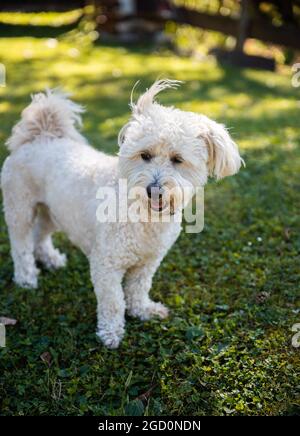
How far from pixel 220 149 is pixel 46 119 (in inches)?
61.3

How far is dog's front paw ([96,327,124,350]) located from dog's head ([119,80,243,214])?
38.4 inches

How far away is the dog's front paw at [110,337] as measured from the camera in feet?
11.1

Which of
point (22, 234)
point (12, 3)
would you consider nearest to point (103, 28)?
point (12, 3)

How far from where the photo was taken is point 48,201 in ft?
12.4

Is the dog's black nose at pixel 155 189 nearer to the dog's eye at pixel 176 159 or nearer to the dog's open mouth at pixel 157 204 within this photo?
the dog's open mouth at pixel 157 204

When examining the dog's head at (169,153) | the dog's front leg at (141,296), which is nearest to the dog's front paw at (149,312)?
the dog's front leg at (141,296)

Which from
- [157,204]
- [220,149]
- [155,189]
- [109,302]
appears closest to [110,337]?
[109,302]

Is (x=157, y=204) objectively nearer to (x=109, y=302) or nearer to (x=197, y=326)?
(x=109, y=302)

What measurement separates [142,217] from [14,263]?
1467 mm

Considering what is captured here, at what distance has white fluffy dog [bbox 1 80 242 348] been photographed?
305 centimetres

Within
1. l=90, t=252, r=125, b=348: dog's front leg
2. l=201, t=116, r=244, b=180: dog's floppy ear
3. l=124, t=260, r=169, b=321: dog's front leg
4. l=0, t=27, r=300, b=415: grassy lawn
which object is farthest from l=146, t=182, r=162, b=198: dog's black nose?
l=0, t=27, r=300, b=415: grassy lawn

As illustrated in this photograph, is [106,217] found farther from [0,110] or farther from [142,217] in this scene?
[0,110]

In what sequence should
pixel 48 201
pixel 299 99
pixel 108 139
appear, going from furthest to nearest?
pixel 299 99 → pixel 108 139 → pixel 48 201

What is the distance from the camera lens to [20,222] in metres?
3.98
